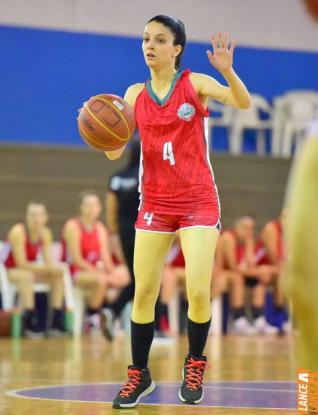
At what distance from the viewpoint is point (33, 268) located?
455 inches

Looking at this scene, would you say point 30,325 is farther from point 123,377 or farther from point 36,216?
point 123,377

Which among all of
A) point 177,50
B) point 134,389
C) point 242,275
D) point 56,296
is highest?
point 177,50

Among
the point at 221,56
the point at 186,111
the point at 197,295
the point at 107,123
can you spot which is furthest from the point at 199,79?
the point at 197,295

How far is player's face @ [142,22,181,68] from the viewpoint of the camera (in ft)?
15.8

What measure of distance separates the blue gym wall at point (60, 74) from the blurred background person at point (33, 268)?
8.47ft

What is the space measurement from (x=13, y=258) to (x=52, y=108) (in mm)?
3292

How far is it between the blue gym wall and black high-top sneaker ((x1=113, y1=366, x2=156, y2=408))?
9420 millimetres

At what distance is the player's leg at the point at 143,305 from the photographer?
4.72 metres

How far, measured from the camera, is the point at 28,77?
14.2 meters

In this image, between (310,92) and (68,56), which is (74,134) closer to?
(68,56)

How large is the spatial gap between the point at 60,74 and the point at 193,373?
10.1 metres

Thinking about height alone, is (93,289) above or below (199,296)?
below

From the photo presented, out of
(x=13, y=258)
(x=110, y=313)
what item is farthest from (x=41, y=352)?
(x=13, y=258)

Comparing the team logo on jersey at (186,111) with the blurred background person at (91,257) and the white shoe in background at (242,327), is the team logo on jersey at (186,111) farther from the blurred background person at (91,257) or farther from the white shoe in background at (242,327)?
the white shoe in background at (242,327)
